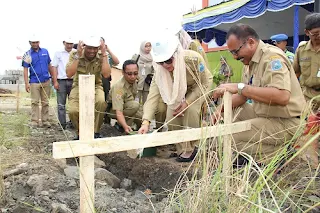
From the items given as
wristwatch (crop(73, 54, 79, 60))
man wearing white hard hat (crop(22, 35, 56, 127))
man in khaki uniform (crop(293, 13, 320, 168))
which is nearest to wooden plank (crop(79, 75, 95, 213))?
man in khaki uniform (crop(293, 13, 320, 168))

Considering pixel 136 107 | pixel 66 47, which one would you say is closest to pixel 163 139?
pixel 136 107

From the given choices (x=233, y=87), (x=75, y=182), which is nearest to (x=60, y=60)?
(x=75, y=182)

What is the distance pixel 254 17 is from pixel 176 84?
5.28 metres

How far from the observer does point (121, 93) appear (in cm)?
473

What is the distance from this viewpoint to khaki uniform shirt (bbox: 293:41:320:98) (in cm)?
354

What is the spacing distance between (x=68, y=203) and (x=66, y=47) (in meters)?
4.54

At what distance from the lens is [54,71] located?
256 inches

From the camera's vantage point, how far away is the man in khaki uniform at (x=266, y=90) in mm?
2725

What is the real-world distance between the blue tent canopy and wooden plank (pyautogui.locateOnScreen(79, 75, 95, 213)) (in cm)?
549

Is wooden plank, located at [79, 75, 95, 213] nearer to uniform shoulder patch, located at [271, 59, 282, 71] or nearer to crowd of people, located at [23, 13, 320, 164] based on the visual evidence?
crowd of people, located at [23, 13, 320, 164]

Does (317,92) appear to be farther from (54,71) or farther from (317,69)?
(54,71)

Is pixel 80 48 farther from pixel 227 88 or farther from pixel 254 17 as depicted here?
pixel 254 17

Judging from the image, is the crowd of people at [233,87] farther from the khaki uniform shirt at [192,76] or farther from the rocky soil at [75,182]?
the rocky soil at [75,182]

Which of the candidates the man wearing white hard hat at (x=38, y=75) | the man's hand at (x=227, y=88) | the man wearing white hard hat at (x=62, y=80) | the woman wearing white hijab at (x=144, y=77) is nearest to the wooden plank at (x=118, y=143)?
the man's hand at (x=227, y=88)
